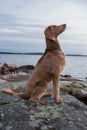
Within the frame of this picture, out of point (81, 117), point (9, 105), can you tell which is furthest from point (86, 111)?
point (9, 105)

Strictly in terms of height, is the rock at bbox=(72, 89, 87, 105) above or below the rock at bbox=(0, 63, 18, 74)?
above

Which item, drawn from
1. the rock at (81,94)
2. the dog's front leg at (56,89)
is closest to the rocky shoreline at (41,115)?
the dog's front leg at (56,89)

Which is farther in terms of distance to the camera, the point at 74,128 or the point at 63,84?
the point at 63,84

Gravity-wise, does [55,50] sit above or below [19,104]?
above

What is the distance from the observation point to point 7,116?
10.4m

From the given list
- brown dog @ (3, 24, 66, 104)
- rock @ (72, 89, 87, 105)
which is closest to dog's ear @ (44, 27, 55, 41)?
brown dog @ (3, 24, 66, 104)

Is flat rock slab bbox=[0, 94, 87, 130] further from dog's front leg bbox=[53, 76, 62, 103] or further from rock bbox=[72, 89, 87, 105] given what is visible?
rock bbox=[72, 89, 87, 105]

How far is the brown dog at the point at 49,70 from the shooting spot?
11242 millimetres

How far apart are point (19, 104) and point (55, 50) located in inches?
73.8

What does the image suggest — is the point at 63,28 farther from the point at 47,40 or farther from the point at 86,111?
the point at 86,111

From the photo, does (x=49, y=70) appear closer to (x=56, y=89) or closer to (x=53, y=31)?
(x=56, y=89)

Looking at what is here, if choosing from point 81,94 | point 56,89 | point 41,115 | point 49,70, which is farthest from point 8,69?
point 41,115

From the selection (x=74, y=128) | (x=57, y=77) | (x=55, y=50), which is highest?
(x=55, y=50)

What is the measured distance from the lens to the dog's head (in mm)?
11195
